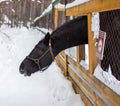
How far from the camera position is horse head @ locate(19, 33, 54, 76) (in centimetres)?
513

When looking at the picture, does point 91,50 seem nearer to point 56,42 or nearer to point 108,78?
point 56,42

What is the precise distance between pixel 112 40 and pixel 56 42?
1405 millimetres

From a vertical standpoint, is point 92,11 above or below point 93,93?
above

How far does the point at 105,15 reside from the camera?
13.7ft

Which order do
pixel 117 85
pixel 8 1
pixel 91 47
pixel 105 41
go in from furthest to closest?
1. pixel 8 1
2. pixel 91 47
3. pixel 105 41
4. pixel 117 85

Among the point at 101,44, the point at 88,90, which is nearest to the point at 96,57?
the point at 101,44

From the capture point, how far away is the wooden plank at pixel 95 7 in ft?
11.5

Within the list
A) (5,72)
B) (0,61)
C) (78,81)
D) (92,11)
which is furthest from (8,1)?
(92,11)

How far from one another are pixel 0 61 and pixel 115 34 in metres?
7.01

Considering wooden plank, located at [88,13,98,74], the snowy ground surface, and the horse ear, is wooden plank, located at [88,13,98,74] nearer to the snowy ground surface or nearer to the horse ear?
the horse ear

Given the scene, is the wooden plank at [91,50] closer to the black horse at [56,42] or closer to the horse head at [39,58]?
the black horse at [56,42]

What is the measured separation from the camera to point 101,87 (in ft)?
14.4

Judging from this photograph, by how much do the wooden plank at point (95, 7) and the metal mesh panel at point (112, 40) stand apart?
124 millimetres

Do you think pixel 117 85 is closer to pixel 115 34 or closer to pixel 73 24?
pixel 115 34
